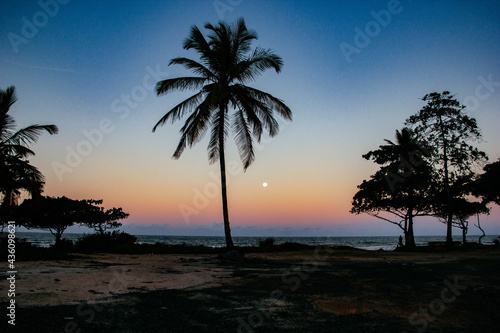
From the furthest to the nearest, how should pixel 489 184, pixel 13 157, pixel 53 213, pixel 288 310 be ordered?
pixel 53 213
pixel 489 184
pixel 13 157
pixel 288 310

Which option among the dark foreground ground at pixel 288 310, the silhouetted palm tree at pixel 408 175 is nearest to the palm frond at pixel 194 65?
the dark foreground ground at pixel 288 310

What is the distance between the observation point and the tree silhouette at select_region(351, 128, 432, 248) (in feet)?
80.5

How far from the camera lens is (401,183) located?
2494 cm

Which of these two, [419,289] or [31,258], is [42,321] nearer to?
[419,289]

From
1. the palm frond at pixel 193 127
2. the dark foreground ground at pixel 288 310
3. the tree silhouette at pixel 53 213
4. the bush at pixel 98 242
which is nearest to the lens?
the dark foreground ground at pixel 288 310

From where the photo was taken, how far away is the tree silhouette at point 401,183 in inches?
966

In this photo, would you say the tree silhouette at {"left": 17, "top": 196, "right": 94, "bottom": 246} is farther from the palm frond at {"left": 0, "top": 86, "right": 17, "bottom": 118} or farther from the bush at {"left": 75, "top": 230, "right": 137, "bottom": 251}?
the palm frond at {"left": 0, "top": 86, "right": 17, "bottom": 118}

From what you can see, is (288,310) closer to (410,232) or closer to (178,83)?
(178,83)

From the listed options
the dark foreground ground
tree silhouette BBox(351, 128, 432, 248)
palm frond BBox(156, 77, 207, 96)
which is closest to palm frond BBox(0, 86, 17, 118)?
palm frond BBox(156, 77, 207, 96)

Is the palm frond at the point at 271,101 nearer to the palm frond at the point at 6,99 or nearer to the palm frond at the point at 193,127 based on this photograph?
the palm frond at the point at 193,127

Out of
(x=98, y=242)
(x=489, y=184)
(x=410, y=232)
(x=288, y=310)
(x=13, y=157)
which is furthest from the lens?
(x=410, y=232)

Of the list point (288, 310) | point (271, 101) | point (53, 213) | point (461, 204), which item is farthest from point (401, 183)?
point (53, 213)

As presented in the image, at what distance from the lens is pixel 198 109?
47.1 feet

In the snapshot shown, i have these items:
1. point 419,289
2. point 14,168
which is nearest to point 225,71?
point 14,168
